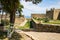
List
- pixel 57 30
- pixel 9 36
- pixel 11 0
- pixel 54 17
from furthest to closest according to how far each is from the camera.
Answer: pixel 54 17 < pixel 57 30 < pixel 11 0 < pixel 9 36

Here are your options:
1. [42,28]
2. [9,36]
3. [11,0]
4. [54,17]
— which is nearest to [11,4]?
[11,0]

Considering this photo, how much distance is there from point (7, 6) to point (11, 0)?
52cm

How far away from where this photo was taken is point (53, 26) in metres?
15.6

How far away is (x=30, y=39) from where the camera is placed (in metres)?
10.6

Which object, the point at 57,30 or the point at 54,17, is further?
the point at 54,17

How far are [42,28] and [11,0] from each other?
5.92 m

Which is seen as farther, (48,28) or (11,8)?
(48,28)

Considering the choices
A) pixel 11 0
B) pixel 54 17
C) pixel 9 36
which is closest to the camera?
pixel 9 36

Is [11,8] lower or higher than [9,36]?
higher

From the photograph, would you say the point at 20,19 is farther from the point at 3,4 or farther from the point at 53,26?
the point at 3,4

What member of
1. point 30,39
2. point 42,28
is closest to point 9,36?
point 30,39

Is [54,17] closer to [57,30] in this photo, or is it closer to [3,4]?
[57,30]

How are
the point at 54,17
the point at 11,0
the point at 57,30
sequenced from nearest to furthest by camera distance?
the point at 11,0, the point at 57,30, the point at 54,17

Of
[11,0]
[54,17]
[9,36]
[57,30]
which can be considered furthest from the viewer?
[54,17]
